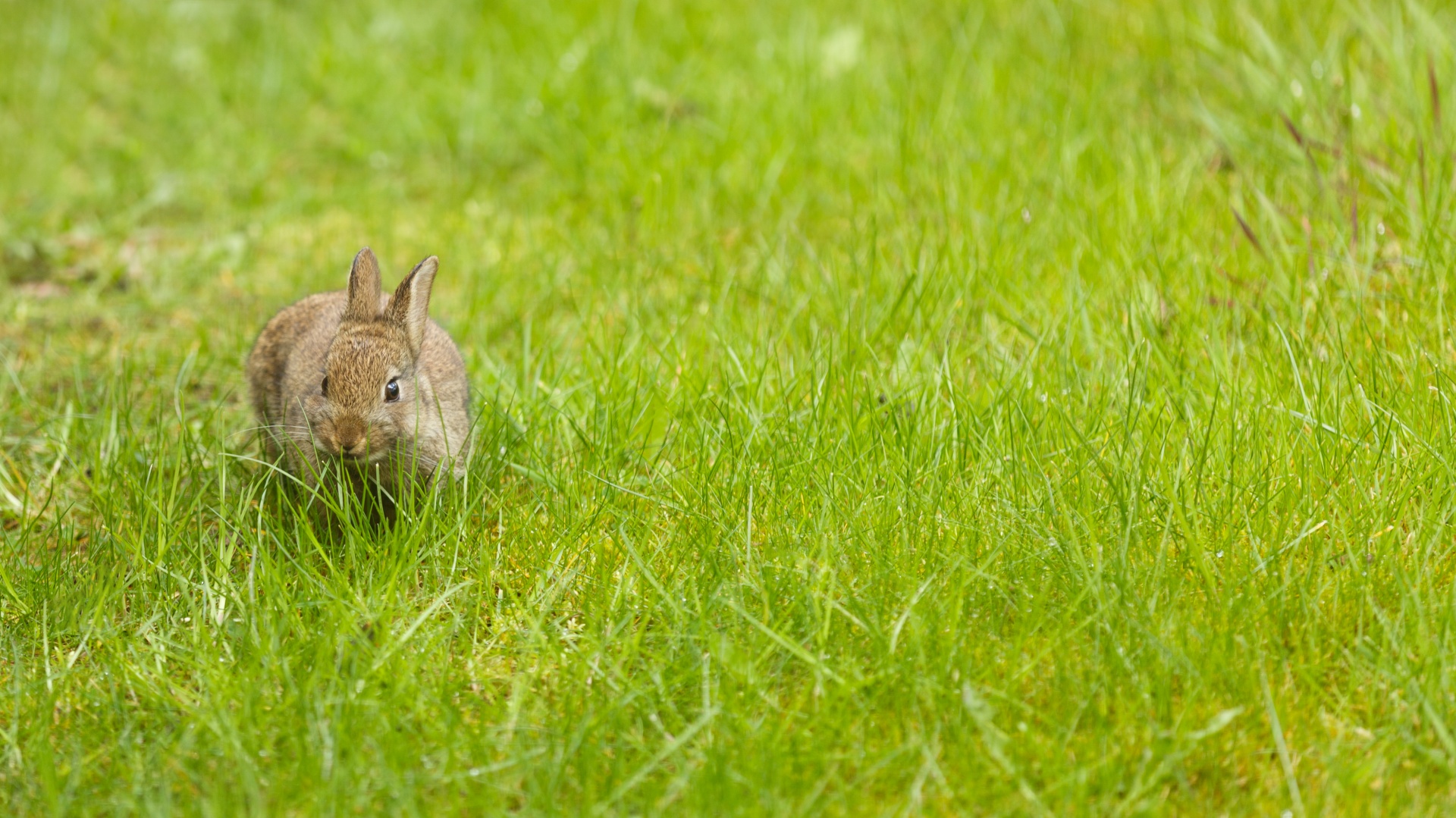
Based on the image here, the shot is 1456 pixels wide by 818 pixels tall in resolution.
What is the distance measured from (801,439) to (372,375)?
1.13 meters

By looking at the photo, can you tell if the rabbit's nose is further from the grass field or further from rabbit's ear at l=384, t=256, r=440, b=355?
rabbit's ear at l=384, t=256, r=440, b=355

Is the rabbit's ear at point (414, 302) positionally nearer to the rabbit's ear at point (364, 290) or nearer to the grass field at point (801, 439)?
the rabbit's ear at point (364, 290)

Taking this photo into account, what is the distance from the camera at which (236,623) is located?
10.2ft

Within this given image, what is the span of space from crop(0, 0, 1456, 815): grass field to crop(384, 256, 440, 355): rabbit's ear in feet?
1.06

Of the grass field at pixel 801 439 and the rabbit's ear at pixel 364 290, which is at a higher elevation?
the rabbit's ear at pixel 364 290

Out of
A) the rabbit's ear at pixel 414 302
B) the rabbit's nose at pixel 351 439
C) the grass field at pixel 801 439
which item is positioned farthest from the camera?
the rabbit's ear at pixel 414 302

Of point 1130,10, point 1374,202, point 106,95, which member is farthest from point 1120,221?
point 106,95

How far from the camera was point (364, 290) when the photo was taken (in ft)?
12.3

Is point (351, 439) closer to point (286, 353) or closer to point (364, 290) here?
point (364, 290)

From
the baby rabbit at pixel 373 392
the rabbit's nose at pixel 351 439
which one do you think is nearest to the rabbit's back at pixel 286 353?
the baby rabbit at pixel 373 392

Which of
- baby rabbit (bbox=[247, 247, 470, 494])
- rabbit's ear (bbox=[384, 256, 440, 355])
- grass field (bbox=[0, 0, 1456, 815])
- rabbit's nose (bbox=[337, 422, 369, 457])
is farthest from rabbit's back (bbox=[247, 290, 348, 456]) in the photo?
rabbit's nose (bbox=[337, 422, 369, 457])

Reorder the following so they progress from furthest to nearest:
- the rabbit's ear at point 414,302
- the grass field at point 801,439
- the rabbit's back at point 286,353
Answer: the rabbit's back at point 286,353 < the rabbit's ear at point 414,302 < the grass field at point 801,439

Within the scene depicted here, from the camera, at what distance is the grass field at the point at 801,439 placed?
269 cm

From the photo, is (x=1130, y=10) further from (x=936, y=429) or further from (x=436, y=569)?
(x=436, y=569)
